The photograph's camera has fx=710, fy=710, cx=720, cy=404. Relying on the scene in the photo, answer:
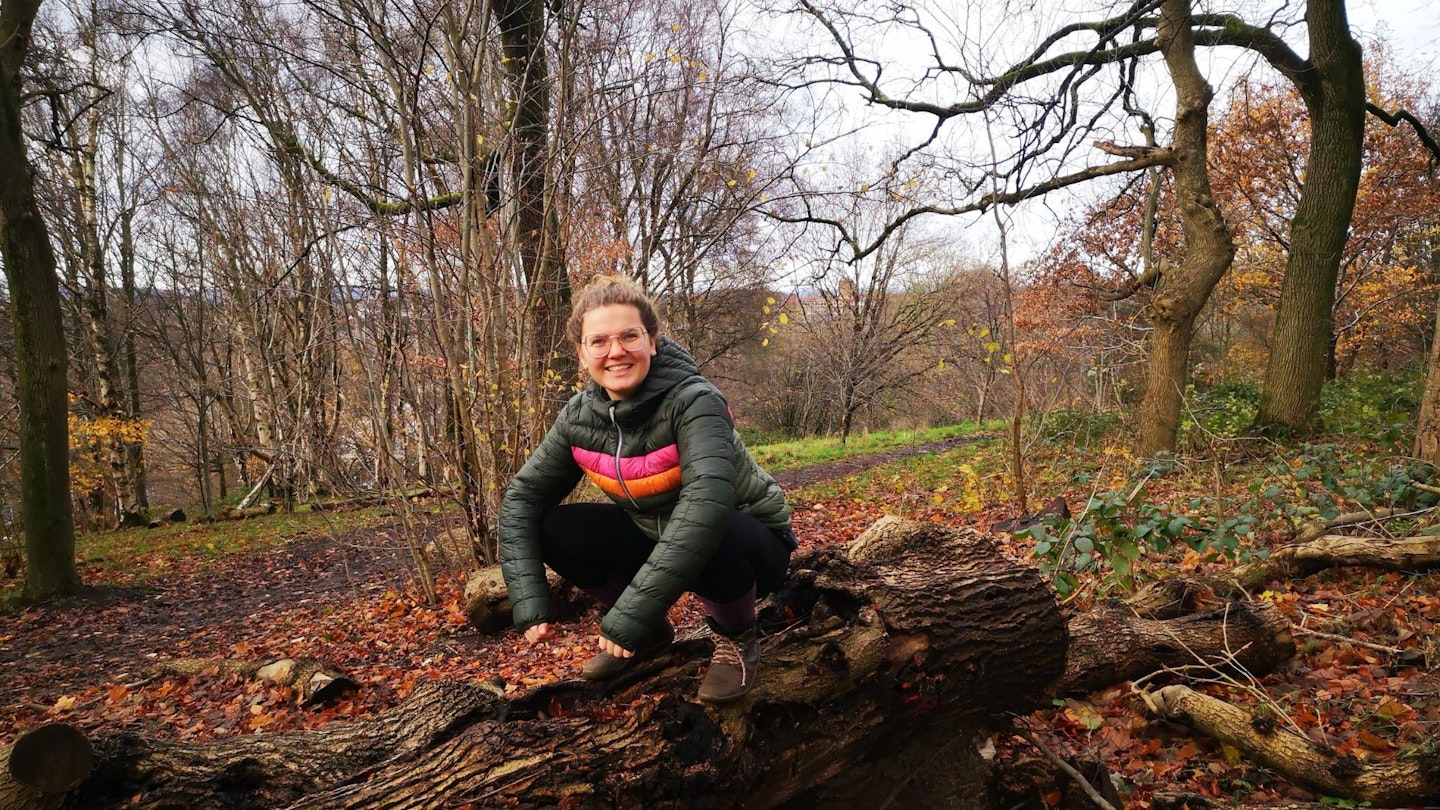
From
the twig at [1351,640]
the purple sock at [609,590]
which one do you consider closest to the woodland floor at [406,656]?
the twig at [1351,640]

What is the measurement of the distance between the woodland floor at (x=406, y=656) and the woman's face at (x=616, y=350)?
4.30 ft

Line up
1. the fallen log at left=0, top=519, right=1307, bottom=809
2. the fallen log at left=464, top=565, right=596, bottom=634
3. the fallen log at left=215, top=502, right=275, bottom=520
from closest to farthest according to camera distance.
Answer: the fallen log at left=0, top=519, right=1307, bottom=809 < the fallen log at left=464, top=565, right=596, bottom=634 < the fallen log at left=215, top=502, right=275, bottom=520

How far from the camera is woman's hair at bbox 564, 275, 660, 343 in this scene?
2293 mm

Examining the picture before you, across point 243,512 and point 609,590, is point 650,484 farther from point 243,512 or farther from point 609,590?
point 243,512

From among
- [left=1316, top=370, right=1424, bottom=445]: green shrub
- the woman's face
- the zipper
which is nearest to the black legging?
the zipper

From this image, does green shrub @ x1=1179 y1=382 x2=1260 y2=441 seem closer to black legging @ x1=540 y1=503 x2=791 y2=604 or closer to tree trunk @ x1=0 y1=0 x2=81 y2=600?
black legging @ x1=540 y1=503 x2=791 y2=604

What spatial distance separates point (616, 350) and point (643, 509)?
0.52 metres

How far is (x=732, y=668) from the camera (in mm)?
2127

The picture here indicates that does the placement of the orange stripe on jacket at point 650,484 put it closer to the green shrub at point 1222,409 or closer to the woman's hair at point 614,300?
the woman's hair at point 614,300

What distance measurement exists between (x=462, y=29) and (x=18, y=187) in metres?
5.40

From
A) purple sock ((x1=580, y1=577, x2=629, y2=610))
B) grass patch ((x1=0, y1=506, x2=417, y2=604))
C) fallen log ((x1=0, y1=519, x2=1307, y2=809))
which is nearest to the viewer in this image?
fallen log ((x1=0, y1=519, x2=1307, y2=809))

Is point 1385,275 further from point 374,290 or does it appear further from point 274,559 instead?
point 274,559

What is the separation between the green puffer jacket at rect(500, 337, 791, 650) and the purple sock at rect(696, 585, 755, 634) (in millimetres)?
151

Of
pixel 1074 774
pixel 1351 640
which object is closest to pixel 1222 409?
pixel 1351 640
